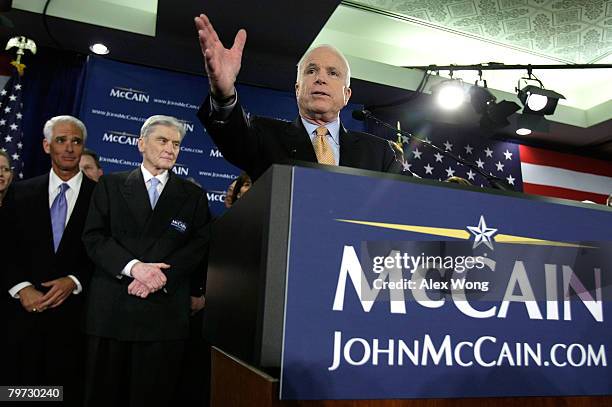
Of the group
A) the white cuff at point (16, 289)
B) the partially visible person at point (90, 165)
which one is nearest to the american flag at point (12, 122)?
the partially visible person at point (90, 165)

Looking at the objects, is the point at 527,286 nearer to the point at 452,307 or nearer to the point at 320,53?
the point at 452,307

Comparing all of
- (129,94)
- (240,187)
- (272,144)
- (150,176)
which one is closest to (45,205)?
(150,176)

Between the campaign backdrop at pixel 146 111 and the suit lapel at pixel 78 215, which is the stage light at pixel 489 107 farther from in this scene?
the suit lapel at pixel 78 215

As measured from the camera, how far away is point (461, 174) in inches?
181

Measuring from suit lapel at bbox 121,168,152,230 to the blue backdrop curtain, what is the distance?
1.85m

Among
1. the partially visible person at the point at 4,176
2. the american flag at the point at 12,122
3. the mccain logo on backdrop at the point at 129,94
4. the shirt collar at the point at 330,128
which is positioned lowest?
the shirt collar at the point at 330,128

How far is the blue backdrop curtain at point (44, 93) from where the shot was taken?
131 inches

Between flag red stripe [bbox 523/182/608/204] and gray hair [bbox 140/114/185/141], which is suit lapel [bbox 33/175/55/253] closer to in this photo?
gray hair [bbox 140/114/185/141]

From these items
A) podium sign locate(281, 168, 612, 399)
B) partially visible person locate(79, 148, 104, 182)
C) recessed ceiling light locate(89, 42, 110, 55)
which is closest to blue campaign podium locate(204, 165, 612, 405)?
podium sign locate(281, 168, 612, 399)

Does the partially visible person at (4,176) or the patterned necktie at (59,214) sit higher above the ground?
the partially visible person at (4,176)

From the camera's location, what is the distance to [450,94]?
12.9 ft

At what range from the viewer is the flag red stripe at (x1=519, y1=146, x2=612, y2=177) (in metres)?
5.18

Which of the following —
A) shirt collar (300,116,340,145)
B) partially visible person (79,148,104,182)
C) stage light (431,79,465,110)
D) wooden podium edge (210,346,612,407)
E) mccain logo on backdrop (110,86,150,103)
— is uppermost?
stage light (431,79,465,110)

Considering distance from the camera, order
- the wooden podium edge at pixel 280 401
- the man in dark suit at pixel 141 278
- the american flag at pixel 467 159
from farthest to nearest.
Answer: the american flag at pixel 467 159, the man in dark suit at pixel 141 278, the wooden podium edge at pixel 280 401
